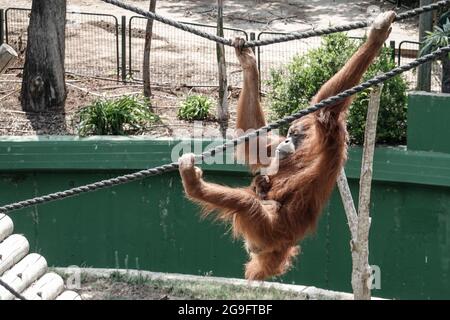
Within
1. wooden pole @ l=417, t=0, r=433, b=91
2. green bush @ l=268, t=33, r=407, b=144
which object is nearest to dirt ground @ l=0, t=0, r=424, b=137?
green bush @ l=268, t=33, r=407, b=144

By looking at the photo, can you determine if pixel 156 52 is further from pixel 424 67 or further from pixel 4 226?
pixel 4 226

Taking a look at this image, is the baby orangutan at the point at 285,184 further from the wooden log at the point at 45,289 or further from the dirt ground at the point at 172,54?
the dirt ground at the point at 172,54

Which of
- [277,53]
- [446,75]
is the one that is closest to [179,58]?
[277,53]

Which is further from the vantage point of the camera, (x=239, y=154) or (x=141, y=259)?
(x=141, y=259)

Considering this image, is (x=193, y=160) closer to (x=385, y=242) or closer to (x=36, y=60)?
(x=385, y=242)

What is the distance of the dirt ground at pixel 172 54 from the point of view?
10609 mm

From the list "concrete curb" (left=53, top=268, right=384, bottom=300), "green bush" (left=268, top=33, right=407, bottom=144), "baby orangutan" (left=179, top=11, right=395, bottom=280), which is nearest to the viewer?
"baby orangutan" (left=179, top=11, right=395, bottom=280)

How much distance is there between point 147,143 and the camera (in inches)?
383

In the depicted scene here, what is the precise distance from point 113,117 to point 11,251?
3508 mm

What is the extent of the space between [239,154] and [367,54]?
1570mm

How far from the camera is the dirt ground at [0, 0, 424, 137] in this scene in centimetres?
1061

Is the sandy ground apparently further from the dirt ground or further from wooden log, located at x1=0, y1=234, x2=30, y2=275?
wooden log, located at x1=0, y1=234, x2=30, y2=275

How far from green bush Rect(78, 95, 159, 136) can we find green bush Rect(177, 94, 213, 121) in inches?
17.0
